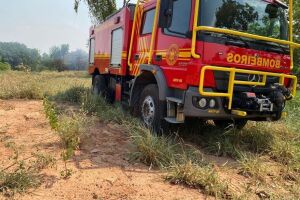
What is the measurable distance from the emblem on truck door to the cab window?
0.68 feet

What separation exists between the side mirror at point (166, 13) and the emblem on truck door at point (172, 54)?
0.37m

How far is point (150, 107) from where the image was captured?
6730mm

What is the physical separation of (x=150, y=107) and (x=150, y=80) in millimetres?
621

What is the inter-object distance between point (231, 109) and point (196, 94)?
61 cm

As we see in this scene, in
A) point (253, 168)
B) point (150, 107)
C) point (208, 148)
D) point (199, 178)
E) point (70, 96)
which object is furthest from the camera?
point (70, 96)

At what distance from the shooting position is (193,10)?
5.60 m

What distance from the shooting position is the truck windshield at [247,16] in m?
5.62

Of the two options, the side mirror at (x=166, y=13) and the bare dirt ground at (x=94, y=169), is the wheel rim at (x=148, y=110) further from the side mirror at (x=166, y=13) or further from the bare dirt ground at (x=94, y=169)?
the side mirror at (x=166, y=13)

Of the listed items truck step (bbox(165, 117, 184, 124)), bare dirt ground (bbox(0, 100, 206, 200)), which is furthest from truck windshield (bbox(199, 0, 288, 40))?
bare dirt ground (bbox(0, 100, 206, 200))

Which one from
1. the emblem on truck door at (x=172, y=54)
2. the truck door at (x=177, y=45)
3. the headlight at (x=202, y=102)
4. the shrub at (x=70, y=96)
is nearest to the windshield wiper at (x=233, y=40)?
the truck door at (x=177, y=45)

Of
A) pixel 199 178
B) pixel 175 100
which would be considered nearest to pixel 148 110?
pixel 175 100

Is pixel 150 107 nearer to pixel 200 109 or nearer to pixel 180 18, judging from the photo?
pixel 200 109

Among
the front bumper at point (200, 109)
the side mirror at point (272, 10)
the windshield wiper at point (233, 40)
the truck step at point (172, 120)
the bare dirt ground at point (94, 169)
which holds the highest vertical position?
the side mirror at point (272, 10)

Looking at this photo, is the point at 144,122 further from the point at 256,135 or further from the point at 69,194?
the point at 69,194
